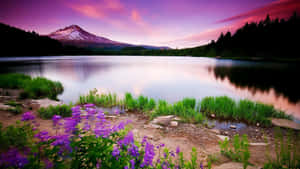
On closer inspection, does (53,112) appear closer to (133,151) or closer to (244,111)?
(133,151)

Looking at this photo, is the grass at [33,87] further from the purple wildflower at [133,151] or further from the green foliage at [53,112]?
the purple wildflower at [133,151]

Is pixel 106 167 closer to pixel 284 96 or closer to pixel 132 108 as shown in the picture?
pixel 132 108

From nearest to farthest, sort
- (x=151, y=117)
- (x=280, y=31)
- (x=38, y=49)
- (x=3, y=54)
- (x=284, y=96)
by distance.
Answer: (x=151, y=117) → (x=284, y=96) → (x=280, y=31) → (x=3, y=54) → (x=38, y=49)

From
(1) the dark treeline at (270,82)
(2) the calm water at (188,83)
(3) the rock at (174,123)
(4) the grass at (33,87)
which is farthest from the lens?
(1) the dark treeline at (270,82)

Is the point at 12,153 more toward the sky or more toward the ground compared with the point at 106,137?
more toward the sky

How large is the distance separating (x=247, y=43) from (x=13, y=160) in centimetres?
11103

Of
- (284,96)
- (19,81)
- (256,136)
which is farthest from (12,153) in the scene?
(284,96)

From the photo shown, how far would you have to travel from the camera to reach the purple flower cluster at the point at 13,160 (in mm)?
1690

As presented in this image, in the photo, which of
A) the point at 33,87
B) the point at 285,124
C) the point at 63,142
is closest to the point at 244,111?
the point at 285,124

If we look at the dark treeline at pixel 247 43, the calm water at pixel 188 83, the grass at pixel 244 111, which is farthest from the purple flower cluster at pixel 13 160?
the dark treeline at pixel 247 43

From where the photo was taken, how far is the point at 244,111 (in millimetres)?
7410

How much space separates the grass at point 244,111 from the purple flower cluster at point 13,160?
771cm

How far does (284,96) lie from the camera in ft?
41.5

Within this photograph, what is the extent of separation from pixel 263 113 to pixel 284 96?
28.6 ft
